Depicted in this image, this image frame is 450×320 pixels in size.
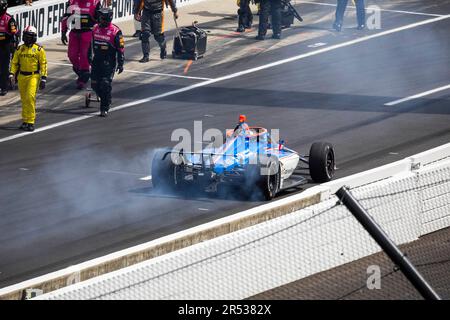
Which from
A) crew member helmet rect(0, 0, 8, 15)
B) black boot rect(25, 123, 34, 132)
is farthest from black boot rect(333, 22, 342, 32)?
black boot rect(25, 123, 34, 132)

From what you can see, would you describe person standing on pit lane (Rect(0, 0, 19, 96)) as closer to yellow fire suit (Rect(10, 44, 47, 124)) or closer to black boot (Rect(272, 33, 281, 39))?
yellow fire suit (Rect(10, 44, 47, 124))

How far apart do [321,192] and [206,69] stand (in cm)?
1327

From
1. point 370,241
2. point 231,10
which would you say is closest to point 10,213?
point 370,241

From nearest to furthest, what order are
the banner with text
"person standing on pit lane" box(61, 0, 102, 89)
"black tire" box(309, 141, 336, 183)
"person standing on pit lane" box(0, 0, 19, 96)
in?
1. "black tire" box(309, 141, 336, 183)
2. "person standing on pit lane" box(0, 0, 19, 96)
3. "person standing on pit lane" box(61, 0, 102, 89)
4. the banner with text

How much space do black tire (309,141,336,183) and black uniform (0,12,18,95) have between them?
1000cm

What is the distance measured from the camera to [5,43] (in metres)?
26.3

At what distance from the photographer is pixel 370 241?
46.7 feet

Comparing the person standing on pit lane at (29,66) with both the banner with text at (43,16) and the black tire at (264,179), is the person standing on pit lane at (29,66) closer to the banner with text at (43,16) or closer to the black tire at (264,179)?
the banner with text at (43,16)

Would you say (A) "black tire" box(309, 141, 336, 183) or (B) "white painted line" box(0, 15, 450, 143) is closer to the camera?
A: (A) "black tire" box(309, 141, 336, 183)

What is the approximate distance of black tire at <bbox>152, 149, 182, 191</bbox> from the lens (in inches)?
705

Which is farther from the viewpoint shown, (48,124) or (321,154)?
(48,124)

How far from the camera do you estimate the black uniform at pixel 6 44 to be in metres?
26.0
